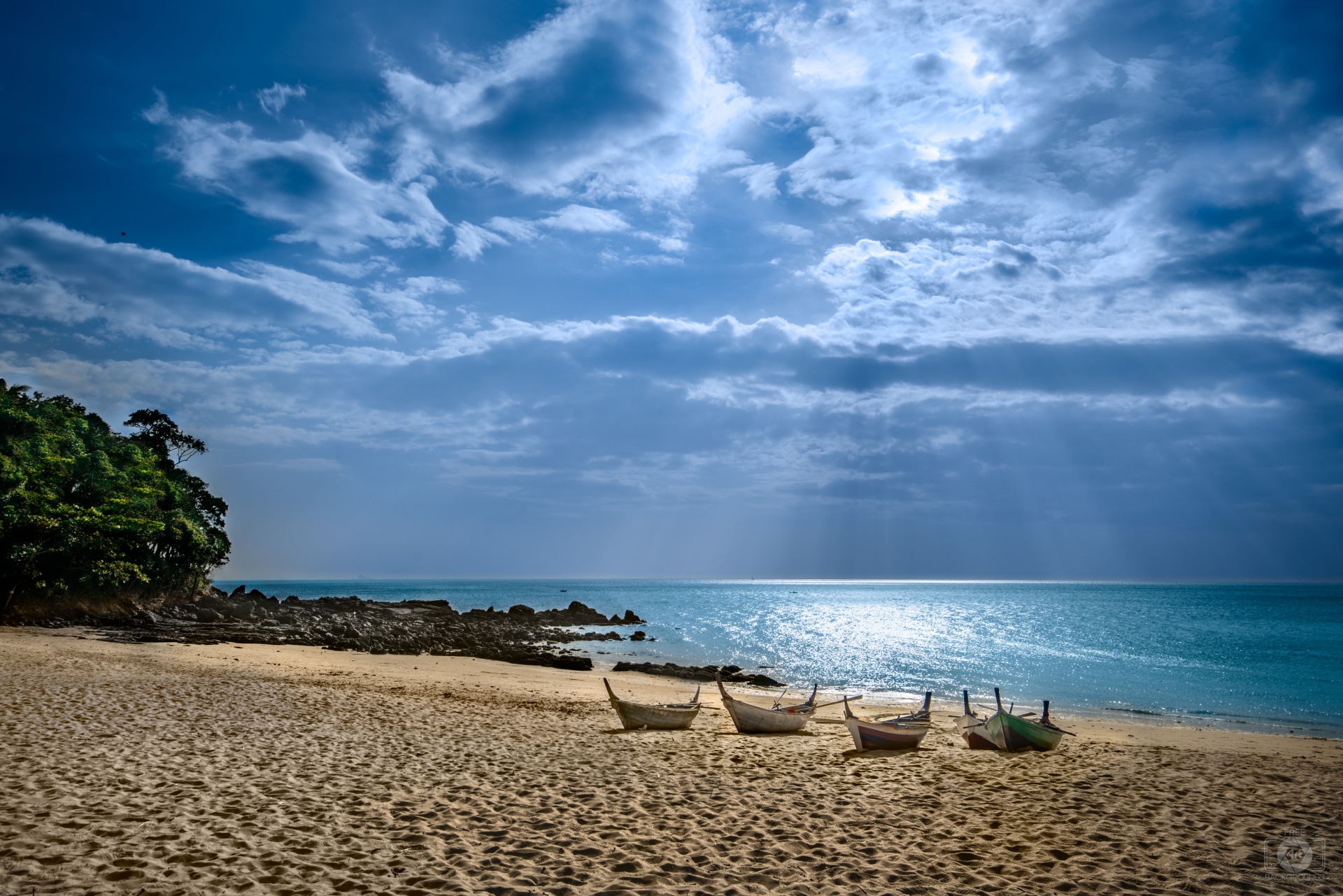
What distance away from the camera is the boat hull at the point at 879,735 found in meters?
15.7

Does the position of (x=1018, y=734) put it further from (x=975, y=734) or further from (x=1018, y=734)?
(x=975, y=734)

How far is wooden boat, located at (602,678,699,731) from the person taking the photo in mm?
17438

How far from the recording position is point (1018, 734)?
16.3m

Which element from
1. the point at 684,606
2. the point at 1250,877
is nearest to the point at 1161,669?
the point at 1250,877

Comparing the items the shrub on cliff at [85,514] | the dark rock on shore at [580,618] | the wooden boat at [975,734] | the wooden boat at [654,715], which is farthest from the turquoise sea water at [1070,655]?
the shrub on cliff at [85,514]

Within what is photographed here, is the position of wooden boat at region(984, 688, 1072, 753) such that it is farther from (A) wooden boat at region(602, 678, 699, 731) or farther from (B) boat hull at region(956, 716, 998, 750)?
(A) wooden boat at region(602, 678, 699, 731)

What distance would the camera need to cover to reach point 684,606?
120 metres

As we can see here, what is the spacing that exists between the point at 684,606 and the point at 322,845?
115m

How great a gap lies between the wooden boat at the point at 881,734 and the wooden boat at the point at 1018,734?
1.80m

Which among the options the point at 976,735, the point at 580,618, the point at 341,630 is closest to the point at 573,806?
the point at 976,735

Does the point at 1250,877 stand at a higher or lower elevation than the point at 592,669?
higher

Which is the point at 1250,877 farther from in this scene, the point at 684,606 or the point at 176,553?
the point at 684,606

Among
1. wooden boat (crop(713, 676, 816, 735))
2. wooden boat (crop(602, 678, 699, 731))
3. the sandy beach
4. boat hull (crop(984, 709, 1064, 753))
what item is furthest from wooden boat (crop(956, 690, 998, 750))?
wooden boat (crop(602, 678, 699, 731))

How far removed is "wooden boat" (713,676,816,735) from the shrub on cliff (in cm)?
3433
